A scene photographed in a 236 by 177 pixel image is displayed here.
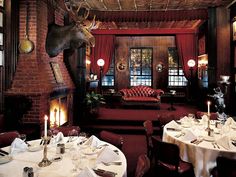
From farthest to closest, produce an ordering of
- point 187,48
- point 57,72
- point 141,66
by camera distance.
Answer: point 141,66 → point 187,48 → point 57,72

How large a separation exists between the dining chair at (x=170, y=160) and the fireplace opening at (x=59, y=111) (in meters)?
3.09

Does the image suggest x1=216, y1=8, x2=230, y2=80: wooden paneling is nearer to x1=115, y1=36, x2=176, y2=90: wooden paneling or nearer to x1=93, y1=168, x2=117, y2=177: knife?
x1=115, y1=36, x2=176, y2=90: wooden paneling

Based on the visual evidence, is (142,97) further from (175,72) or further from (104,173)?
(104,173)

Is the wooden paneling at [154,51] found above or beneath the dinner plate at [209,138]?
above

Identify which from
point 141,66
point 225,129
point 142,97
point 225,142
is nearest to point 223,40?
point 142,97

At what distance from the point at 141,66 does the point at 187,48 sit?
2.77 m

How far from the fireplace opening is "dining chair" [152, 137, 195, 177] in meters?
3.09

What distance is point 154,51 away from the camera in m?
12.2

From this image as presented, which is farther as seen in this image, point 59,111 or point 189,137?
point 59,111

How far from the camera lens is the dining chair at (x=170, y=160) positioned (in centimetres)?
299

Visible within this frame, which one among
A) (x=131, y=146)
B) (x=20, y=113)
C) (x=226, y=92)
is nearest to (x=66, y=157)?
(x=20, y=113)

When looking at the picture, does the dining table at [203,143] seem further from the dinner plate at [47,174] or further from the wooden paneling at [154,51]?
the wooden paneling at [154,51]

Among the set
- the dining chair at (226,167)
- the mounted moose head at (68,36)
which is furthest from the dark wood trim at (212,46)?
the dining chair at (226,167)

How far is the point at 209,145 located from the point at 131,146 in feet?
8.43
